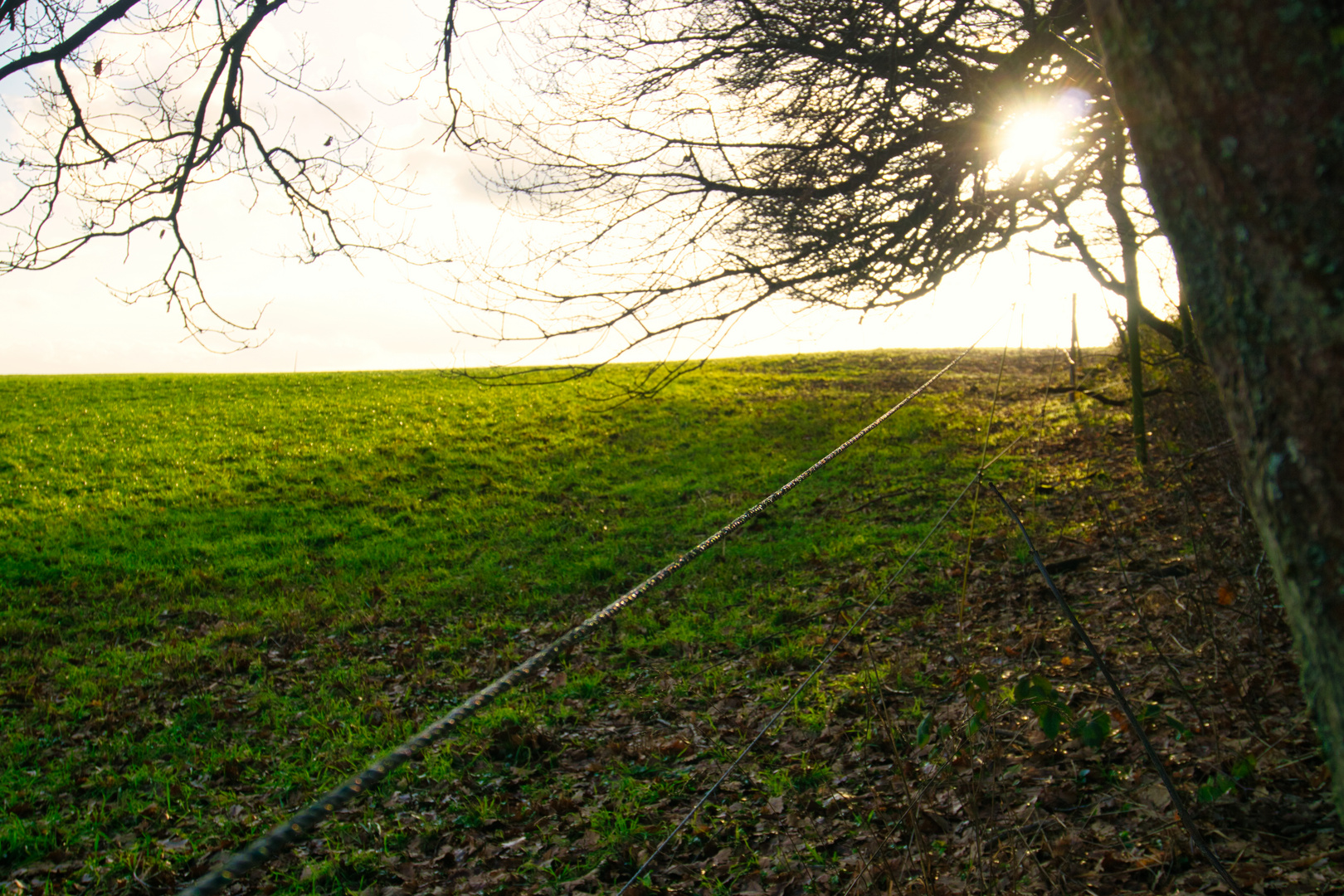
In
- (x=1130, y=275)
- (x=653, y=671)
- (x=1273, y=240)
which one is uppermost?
(x=1130, y=275)

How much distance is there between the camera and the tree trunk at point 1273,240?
99 centimetres

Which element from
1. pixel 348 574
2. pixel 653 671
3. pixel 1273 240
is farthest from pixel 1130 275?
pixel 348 574

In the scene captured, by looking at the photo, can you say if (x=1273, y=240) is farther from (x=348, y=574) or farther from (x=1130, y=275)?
(x=348, y=574)

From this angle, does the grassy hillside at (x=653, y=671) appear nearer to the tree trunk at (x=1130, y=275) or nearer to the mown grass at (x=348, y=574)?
the mown grass at (x=348, y=574)

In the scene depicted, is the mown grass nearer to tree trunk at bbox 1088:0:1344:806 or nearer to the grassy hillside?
the grassy hillside

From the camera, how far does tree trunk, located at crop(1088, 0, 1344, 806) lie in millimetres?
986

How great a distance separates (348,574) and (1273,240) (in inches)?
384

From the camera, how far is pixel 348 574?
9.49 meters

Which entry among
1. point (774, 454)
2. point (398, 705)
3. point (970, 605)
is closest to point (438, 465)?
point (774, 454)

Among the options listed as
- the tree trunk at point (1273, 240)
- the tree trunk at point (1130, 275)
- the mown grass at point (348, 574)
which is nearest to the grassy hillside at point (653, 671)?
the mown grass at point (348, 574)

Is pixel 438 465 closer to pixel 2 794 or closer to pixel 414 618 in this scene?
pixel 414 618

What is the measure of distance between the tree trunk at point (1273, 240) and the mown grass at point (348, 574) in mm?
3408

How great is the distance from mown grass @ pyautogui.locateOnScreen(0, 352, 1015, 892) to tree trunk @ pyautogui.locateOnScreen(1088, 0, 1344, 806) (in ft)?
11.2

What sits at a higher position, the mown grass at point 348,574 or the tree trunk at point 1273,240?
the tree trunk at point 1273,240
